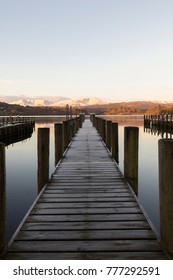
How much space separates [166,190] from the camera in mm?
4031

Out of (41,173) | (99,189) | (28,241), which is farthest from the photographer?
(41,173)

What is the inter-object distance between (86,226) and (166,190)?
1.53m

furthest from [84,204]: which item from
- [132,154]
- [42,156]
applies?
[132,154]

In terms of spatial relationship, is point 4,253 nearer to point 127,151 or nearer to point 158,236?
point 158,236

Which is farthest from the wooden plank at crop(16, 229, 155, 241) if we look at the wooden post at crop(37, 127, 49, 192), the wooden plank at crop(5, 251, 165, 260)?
the wooden post at crop(37, 127, 49, 192)

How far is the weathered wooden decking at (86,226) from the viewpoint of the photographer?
160 inches

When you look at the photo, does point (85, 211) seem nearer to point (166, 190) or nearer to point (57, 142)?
point (166, 190)

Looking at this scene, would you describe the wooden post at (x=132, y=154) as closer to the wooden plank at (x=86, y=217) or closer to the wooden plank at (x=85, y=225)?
the wooden plank at (x=86, y=217)

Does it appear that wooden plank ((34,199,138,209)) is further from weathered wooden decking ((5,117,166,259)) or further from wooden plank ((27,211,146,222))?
wooden plank ((27,211,146,222))

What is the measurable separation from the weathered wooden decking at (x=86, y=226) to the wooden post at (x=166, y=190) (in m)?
0.21

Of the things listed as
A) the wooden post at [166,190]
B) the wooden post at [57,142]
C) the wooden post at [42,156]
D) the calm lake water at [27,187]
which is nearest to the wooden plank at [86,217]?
the wooden post at [166,190]

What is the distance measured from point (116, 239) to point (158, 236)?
23.5 inches
